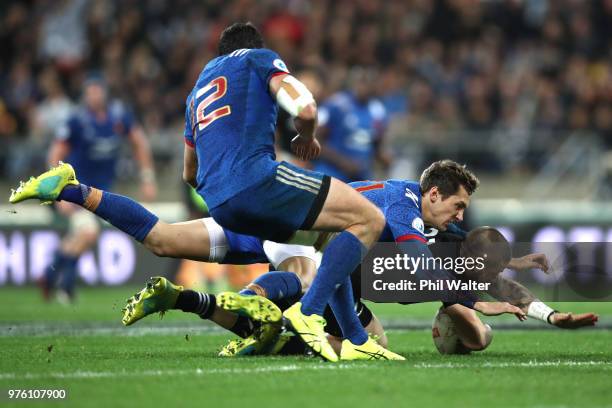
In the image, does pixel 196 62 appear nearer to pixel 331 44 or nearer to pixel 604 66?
pixel 331 44

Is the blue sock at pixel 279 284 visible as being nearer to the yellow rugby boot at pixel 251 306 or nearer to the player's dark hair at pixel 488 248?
the yellow rugby boot at pixel 251 306

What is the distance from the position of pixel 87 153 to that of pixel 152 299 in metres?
6.88

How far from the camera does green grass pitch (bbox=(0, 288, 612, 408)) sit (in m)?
4.89

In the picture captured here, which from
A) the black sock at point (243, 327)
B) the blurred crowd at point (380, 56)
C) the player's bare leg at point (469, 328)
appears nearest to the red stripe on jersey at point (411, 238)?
the player's bare leg at point (469, 328)

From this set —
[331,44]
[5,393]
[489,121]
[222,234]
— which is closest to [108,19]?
[331,44]

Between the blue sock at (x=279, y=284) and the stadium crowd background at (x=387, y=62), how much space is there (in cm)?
926

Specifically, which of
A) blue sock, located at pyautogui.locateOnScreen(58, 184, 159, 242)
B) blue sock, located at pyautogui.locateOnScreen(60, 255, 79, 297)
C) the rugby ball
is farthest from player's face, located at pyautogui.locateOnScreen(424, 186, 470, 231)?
blue sock, located at pyautogui.locateOnScreen(60, 255, 79, 297)

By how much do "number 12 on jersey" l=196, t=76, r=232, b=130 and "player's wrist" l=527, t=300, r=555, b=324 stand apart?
2.04 meters

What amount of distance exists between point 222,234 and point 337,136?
19.4 ft

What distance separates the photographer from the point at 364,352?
20.8 feet

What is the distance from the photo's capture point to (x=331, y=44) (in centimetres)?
1798

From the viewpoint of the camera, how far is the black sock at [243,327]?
684 centimetres

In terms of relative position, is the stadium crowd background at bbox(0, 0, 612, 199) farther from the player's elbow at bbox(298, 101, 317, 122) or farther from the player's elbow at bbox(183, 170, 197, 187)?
the player's elbow at bbox(298, 101, 317, 122)

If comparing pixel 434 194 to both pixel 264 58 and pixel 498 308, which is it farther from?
pixel 264 58
